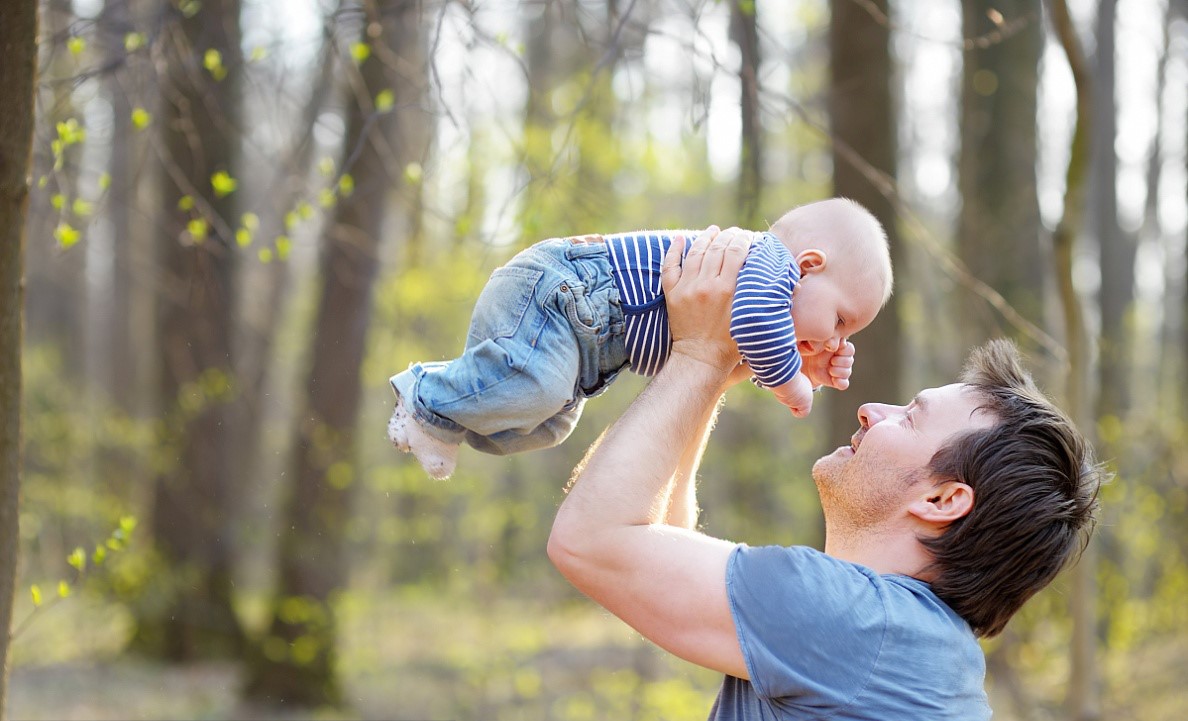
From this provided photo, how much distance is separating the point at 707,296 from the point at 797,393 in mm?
283

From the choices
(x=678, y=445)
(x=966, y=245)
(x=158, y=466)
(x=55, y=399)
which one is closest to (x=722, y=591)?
(x=678, y=445)

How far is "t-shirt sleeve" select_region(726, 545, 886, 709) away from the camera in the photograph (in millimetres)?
2133

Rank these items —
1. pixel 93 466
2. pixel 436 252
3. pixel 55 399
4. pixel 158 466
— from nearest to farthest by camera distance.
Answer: pixel 158 466 → pixel 436 252 → pixel 93 466 → pixel 55 399

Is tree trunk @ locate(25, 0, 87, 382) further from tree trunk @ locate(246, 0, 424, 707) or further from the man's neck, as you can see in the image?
the man's neck

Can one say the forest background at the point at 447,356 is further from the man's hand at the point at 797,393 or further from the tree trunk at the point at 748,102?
the man's hand at the point at 797,393

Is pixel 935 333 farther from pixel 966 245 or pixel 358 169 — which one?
pixel 358 169

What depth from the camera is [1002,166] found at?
768cm

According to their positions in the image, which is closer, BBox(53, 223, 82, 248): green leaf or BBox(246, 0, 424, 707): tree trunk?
BBox(53, 223, 82, 248): green leaf

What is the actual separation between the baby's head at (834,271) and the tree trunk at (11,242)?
1.64 metres

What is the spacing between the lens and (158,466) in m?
9.42

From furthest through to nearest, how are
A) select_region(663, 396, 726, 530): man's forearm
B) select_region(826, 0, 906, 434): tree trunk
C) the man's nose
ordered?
select_region(826, 0, 906, 434): tree trunk < select_region(663, 396, 726, 530): man's forearm < the man's nose

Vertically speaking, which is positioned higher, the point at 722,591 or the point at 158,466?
Result: the point at 722,591

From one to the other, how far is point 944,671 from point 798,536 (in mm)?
8588

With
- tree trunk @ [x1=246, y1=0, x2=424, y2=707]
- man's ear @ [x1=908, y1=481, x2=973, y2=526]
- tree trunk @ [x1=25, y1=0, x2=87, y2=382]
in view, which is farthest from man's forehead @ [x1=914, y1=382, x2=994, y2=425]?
tree trunk @ [x1=246, y1=0, x2=424, y2=707]
